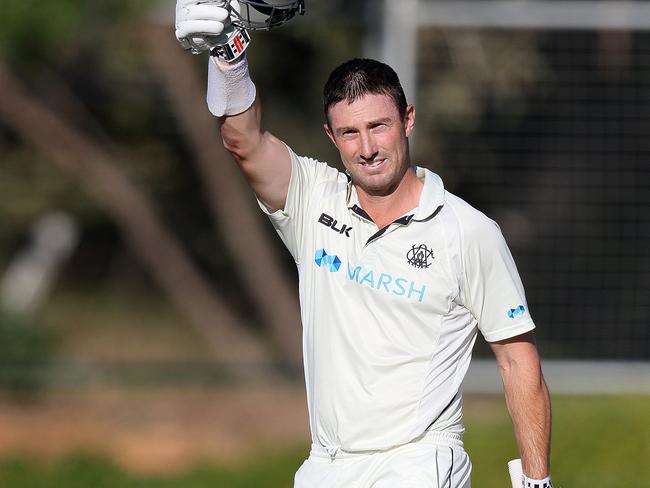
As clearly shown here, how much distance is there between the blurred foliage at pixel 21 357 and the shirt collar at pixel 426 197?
7.64 meters

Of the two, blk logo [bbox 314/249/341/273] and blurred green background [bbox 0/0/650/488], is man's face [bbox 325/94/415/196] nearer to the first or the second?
blk logo [bbox 314/249/341/273]

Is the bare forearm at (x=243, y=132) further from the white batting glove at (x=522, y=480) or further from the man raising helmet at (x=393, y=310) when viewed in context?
the white batting glove at (x=522, y=480)

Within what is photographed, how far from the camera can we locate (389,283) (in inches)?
170

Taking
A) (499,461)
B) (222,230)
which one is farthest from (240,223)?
(499,461)

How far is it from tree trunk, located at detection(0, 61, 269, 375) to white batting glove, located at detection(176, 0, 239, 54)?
871 cm

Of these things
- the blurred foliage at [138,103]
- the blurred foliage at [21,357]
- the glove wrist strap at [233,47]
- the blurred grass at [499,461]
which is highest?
the blurred foliage at [138,103]

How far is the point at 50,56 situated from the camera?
39.3ft

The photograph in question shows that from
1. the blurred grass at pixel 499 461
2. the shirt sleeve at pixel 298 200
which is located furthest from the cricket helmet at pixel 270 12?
the blurred grass at pixel 499 461

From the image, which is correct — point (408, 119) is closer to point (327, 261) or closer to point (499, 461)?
point (327, 261)

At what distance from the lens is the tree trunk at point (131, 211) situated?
13.1 m

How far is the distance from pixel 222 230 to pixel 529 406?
9.12 metres

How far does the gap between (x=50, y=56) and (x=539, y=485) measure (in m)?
8.67

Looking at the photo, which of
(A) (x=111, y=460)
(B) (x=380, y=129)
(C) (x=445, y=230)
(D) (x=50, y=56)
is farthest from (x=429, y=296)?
(D) (x=50, y=56)

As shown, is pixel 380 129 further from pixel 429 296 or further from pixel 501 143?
pixel 501 143
